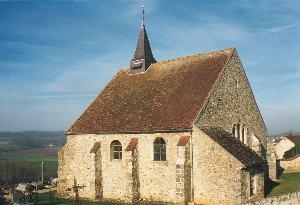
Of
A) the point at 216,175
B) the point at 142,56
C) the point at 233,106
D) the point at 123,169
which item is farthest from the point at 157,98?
the point at 216,175

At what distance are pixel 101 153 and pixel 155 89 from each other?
262 inches

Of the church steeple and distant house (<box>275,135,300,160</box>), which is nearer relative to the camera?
the church steeple

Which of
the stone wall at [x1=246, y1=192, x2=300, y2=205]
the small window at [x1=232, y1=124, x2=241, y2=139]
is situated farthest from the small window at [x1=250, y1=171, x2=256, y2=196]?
the small window at [x1=232, y1=124, x2=241, y2=139]

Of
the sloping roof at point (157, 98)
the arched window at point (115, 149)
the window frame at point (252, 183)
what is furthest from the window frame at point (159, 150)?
the window frame at point (252, 183)

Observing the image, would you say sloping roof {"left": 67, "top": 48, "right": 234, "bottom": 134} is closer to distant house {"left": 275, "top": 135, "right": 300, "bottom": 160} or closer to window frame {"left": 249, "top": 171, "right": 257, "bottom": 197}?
window frame {"left": 249, "top": 171, "right": 257, "bottom": 197}

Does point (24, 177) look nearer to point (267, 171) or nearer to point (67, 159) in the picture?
point (67, 159)

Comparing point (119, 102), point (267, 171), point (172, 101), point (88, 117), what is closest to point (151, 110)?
point (172, 101)

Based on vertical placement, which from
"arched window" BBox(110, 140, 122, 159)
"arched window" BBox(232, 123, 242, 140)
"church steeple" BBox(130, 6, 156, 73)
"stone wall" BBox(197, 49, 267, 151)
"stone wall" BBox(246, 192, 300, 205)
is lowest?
"stone wall" BBox(246, 192, 300, 205)

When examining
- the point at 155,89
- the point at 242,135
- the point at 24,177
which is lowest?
the point at 24,177

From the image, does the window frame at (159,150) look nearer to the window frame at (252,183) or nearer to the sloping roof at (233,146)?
the sloping roof at (233,146)

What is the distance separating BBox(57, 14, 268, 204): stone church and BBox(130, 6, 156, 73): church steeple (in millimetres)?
150

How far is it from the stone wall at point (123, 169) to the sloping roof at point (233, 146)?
5.96 ft

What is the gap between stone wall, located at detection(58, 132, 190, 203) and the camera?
957 inches

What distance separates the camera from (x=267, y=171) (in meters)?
30.1
